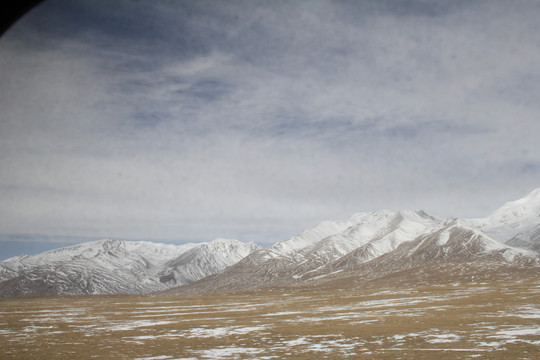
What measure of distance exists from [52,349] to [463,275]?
176814 millimetres

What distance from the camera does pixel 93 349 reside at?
1220 inches

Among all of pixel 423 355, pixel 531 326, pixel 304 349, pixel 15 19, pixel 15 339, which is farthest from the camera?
pixel 15 339

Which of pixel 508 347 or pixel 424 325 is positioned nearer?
pixel 508 347

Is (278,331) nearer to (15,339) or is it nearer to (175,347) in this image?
(175,347)

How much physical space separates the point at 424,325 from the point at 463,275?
156 metres

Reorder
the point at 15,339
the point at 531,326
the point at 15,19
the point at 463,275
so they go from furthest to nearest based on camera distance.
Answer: the point at 463,275 < the point at 15,339 < the point at 531,326 < the point at 15,19

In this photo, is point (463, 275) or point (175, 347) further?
point (463, 275)

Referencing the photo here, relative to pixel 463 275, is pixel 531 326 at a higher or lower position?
higher

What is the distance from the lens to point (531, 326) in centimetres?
3153

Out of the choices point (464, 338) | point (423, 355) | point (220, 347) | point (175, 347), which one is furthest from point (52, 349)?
point (464, 338)

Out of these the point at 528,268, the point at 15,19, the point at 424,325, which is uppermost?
the point at 15,19

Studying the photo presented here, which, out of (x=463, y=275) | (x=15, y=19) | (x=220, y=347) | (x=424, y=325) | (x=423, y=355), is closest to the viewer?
(x=15, y=19)

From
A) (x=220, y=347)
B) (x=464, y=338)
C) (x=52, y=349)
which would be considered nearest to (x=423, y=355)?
(x=464, y=338)

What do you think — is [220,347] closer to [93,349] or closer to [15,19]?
[93,349]
